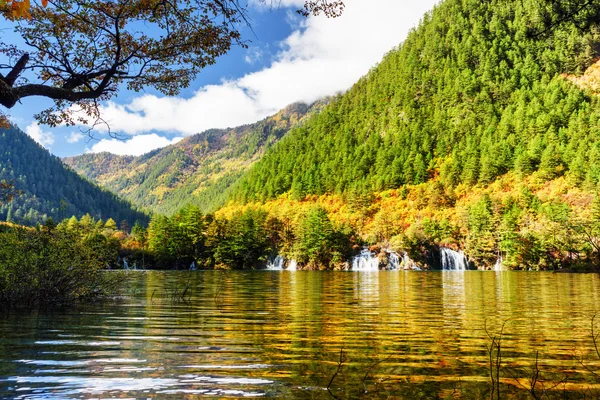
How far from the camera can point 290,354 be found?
9.44 meters

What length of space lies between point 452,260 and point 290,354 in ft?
325

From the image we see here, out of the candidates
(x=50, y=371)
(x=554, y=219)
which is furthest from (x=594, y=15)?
(x=554, y=219)

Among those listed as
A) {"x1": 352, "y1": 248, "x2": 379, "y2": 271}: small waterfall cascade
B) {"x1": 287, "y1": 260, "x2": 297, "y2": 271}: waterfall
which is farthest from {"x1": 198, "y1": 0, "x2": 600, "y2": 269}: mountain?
{"x1": 352, "y1": 248, "x2": 379, "y2": 271}: small waterfall cascade

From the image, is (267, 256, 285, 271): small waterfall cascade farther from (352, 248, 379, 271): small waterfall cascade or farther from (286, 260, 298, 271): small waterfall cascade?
(352, 248, 379, 271): small waterfall cascade

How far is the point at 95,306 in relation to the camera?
18.3 metres

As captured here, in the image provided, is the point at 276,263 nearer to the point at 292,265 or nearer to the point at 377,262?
Answer: the point at 292,265

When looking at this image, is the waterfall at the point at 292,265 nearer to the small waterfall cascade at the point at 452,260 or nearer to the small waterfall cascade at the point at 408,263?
the small waterfall cascade at the point at 408,263

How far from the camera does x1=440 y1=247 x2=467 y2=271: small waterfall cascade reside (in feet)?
326

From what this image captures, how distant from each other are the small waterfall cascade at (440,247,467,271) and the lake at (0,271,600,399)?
284ft

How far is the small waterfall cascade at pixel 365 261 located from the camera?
104 meters

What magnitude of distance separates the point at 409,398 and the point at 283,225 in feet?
406

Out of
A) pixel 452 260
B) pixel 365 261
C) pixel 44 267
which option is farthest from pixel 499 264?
pixel 44 267

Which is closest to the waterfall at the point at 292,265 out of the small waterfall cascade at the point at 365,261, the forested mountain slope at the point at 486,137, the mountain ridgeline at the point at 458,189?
the mountain ridgeline at the point at 458,189

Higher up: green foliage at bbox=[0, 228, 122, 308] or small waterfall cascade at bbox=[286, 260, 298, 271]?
green foliage at bbox=[0, 228, 122, 308]
